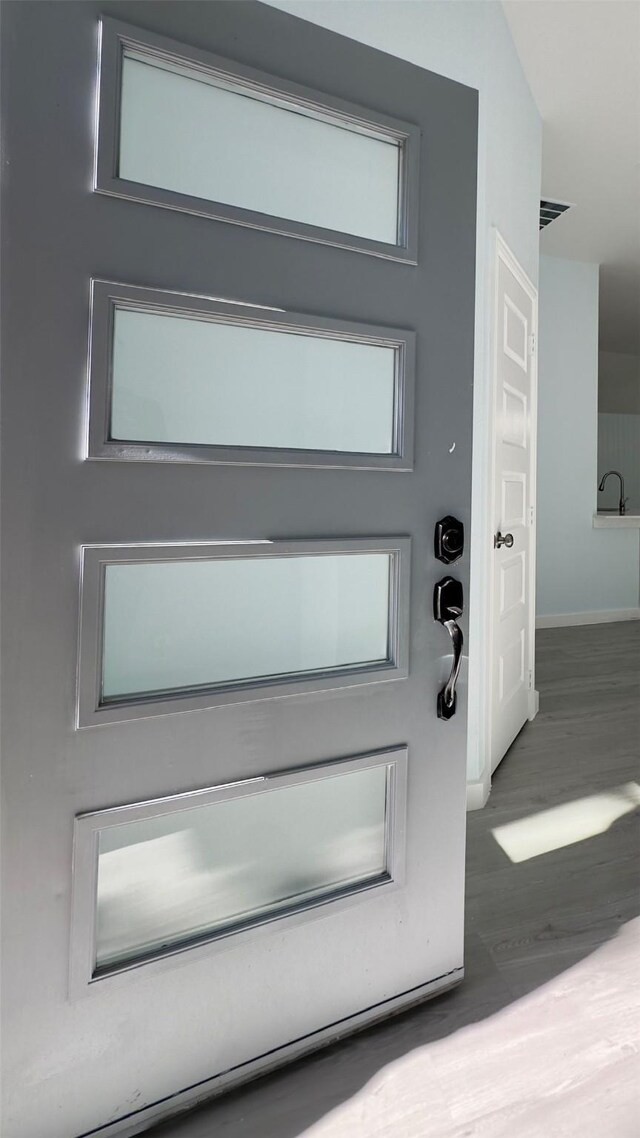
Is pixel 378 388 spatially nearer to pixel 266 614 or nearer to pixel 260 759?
pixel 266 614

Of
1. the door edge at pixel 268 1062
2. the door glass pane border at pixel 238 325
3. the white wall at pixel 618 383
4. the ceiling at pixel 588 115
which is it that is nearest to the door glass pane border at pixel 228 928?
the door edge at pixel 268 1062

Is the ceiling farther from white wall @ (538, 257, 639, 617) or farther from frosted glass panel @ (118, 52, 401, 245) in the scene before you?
frosted glass panel @ (118, 52, 401, 245)

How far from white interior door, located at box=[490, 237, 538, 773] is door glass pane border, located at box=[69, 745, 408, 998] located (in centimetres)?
143

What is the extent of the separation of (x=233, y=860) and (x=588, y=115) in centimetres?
415

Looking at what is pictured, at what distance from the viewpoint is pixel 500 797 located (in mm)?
2723

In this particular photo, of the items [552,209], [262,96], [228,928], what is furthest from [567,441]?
[228,928]

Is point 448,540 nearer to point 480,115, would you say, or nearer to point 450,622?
point 450,622

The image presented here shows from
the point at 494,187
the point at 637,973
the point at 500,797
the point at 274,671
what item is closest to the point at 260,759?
the point at 274,671

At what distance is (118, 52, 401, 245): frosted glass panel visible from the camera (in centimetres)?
115

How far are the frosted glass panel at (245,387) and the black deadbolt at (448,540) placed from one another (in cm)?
A: 21

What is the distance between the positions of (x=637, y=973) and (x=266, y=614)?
1280 millimetres

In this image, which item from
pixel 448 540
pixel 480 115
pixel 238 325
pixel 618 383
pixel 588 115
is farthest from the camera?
pixel 618 383

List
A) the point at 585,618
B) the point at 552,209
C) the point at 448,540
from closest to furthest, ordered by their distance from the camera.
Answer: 1. the point at 448,540
2. the point at 552,209
3. the point at 585,618

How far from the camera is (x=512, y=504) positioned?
318cm
